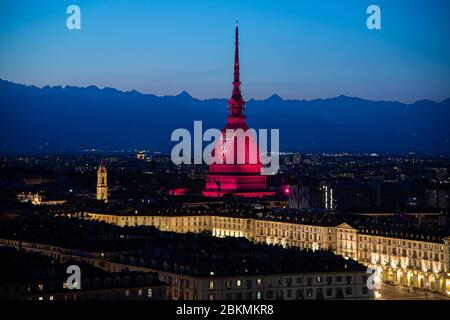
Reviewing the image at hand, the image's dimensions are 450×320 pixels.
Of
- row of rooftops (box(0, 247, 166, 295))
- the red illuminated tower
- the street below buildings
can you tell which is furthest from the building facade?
row of rooftops (box(0, 247, 166, 295))

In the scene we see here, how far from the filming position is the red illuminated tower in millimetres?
135000

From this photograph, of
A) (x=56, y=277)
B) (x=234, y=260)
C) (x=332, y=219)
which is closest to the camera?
(x=56, y=277)

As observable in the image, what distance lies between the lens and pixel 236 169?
13550cm

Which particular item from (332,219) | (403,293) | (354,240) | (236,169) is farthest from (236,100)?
(403,293)

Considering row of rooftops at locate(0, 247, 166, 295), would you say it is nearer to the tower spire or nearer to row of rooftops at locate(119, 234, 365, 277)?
row of rooftops at locate(119, 234, 365, 277)

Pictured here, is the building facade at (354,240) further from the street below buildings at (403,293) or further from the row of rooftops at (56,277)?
the row of rooftops at (56,277)

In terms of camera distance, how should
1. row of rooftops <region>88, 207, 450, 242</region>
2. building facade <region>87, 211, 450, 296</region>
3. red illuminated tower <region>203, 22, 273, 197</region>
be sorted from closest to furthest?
1. building facade <region>87, 211, 450, 296</region>
2. row of rooftops <region>88, 207, 450, 242</region>
3. red illuminated tower <region>203, 22, 273, 197</region>

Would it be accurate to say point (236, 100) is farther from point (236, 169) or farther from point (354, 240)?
point (354, 240)

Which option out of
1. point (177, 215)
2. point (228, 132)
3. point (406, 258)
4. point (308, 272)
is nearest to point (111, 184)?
point (228, 132)

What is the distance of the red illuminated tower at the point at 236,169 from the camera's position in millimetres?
135000

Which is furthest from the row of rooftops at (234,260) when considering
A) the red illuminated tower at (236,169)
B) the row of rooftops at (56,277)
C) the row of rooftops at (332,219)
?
the red illuminated tower at (236,169)
